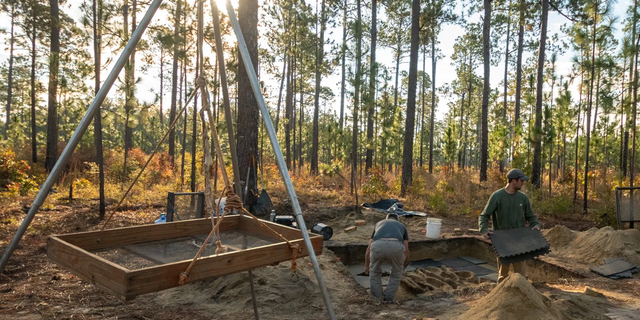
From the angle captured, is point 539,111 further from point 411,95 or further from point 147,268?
point 147,268

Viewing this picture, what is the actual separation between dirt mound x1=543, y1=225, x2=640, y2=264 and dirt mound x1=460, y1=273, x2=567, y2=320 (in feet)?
16.0

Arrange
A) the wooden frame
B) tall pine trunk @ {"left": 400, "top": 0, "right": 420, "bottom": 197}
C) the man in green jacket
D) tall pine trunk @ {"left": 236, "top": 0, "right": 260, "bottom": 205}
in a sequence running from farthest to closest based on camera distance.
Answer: tall pine trunk @ {"left": 400, "top": 0, "right": 420, "bottom": 197}, tall pine trunk @ {"left": 236, "top": 0, "right": 260, "bottom": 205}, the man in green jacket, the wooden frame

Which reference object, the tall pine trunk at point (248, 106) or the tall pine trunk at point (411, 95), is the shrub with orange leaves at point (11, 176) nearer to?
the tall pine trunk at point (248, 106)

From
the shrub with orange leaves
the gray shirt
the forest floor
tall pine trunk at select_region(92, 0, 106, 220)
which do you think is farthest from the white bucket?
the shrub with orange leaves

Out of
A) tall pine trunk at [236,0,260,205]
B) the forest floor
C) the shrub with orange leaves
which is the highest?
tall pine trunk at [236,0,260,205]

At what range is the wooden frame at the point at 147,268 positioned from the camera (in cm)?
206

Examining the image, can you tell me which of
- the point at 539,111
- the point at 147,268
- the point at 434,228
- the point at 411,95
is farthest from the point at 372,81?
the point at 147,268

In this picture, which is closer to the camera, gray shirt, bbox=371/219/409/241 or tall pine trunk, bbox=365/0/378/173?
gray shirt, bbox=371/219/409/241

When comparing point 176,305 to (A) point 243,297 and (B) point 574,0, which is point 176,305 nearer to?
(A) point 243,297

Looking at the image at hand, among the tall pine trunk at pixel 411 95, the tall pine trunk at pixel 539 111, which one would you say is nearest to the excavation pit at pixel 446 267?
the tall pine trunk at pixel 411 95

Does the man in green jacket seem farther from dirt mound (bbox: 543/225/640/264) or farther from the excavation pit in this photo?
dirt mound (bbox: 543/225/640/264)

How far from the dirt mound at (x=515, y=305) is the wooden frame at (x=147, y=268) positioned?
2530 mm

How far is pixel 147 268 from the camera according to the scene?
2.09 m

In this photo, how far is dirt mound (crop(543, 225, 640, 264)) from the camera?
8.10 meters
